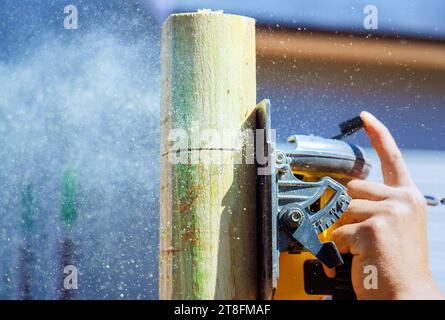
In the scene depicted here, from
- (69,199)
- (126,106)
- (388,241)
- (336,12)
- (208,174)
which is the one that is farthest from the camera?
(69,199)

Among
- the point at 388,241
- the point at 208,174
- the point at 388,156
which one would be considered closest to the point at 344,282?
the point at 388,241

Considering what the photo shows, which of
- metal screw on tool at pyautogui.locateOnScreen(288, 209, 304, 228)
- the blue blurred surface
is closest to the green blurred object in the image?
the blue blurred surface

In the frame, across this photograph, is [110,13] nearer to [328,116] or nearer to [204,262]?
[328,116]

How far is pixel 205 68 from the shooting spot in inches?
51.6

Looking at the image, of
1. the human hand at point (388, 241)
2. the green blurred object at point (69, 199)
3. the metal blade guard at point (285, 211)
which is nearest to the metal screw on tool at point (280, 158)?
the metal blade guard at point (285, 211)

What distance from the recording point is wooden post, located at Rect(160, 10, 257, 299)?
4.21 ft

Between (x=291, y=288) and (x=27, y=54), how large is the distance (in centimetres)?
205

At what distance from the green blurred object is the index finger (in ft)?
7.05

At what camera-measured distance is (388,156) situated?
1.79 metres

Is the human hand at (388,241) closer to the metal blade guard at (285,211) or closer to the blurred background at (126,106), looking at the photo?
the metal blade guard at (285,211)

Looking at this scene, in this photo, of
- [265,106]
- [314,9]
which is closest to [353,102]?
[314,9]

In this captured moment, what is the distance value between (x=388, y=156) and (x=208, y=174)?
647 mm

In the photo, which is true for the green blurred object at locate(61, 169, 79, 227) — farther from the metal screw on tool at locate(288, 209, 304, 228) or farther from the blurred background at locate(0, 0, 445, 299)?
the metal screw on tool at locate(288, 209, 304, 228)

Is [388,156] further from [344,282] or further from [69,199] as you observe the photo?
[69,199]
